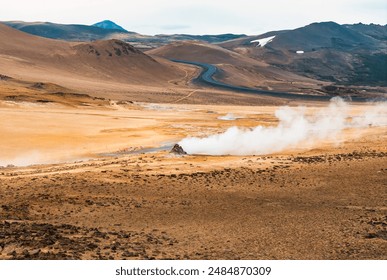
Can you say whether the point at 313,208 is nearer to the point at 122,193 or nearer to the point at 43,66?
the point at 122,193

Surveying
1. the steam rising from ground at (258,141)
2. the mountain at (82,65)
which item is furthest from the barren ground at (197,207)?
the mountain at (82,65)

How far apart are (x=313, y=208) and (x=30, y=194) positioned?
53.2ft

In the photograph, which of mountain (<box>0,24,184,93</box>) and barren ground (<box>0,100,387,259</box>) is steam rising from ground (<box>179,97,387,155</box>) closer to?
barren ground (<box>0,100,387,259</box>)

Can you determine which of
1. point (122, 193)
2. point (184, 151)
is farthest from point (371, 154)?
point (122, 193)

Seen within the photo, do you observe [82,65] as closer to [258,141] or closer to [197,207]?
[258,141]

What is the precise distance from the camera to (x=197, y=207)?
2655cm

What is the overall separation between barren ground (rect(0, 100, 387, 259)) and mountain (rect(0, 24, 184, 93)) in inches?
4314

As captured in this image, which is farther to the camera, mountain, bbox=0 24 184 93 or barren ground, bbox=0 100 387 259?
mountain, bbox=0 24 184 93

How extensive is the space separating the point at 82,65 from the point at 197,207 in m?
164

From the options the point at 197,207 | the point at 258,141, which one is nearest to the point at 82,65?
the point at 258,141

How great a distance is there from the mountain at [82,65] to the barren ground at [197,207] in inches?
4314

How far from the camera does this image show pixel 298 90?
173500mm

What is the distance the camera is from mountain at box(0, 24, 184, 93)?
15300cm

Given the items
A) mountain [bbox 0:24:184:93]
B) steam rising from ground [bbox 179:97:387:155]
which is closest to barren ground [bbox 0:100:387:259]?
steam rising from ground [bbox 179:97:387:155]
